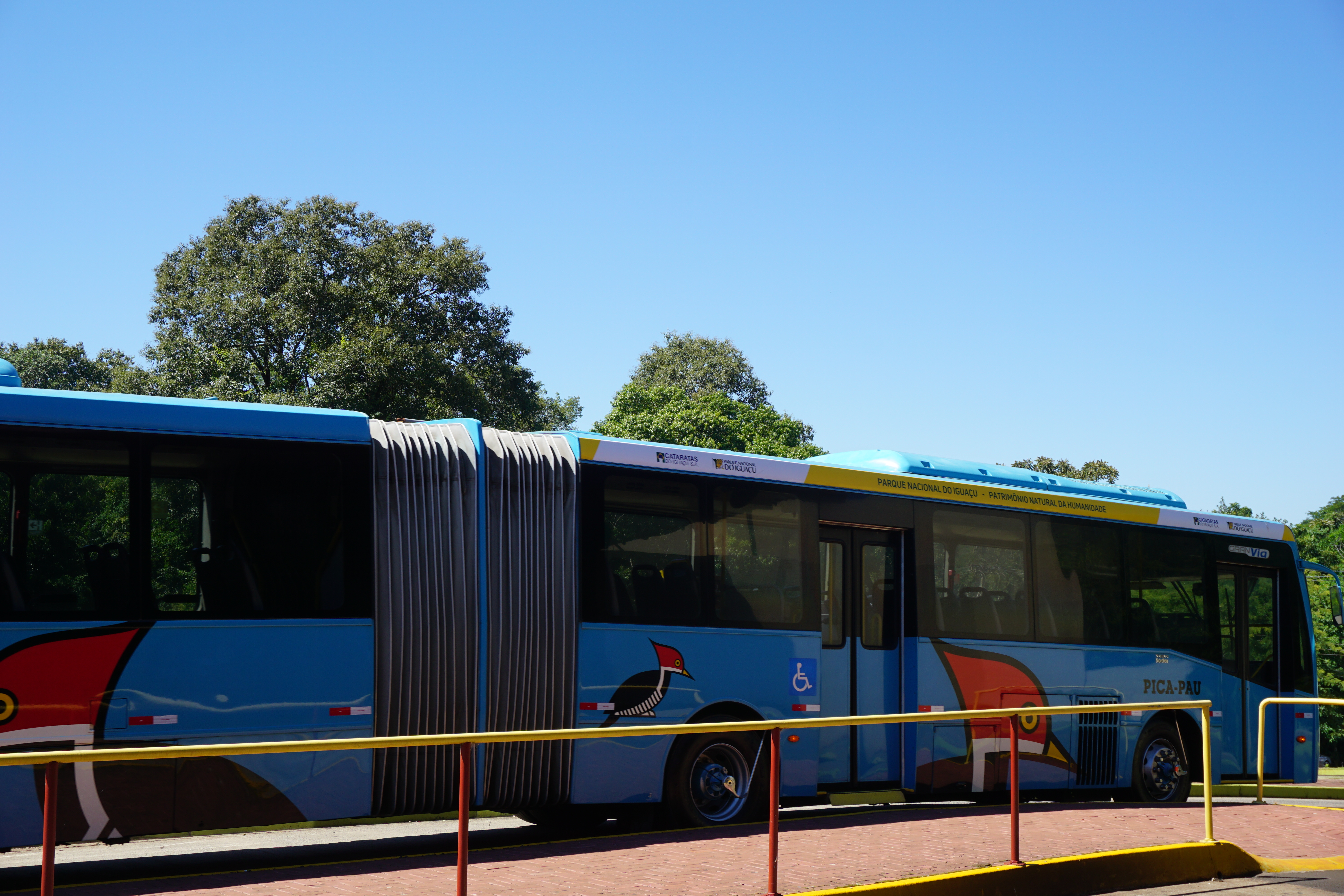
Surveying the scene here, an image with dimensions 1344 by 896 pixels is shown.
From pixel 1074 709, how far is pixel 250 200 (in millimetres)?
30290

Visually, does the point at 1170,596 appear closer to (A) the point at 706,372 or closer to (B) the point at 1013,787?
(B) the point at 1013,787

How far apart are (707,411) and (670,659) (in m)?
44.4

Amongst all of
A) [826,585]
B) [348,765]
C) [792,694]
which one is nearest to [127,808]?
[348,765]

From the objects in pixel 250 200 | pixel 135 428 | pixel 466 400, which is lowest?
pixel 135 428

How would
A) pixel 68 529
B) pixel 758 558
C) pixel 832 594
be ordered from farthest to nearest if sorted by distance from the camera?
1. pixel 832 594
2. pixel 758 558
3. pixel 68 529

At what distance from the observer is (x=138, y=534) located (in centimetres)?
845

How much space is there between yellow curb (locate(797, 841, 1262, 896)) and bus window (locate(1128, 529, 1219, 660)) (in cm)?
454

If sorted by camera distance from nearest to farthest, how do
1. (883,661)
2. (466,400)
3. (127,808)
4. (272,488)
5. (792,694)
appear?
1. (127,808)
2. (272,488)
3. (792,694)
4. (883,661)
5. (466,400)

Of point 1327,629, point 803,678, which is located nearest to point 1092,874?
point 803,678

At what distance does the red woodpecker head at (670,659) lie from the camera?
10484 mm

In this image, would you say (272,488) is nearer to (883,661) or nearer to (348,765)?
(348,765)

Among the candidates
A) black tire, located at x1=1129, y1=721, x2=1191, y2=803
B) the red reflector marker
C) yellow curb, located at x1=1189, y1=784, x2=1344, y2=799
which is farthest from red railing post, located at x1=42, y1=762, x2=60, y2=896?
black tire, located at x1=1129, y1=721, x2=1191, y2=803

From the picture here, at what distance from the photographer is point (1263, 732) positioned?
14.3 metres

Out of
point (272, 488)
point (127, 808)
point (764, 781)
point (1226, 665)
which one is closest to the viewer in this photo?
point (127, 808)
